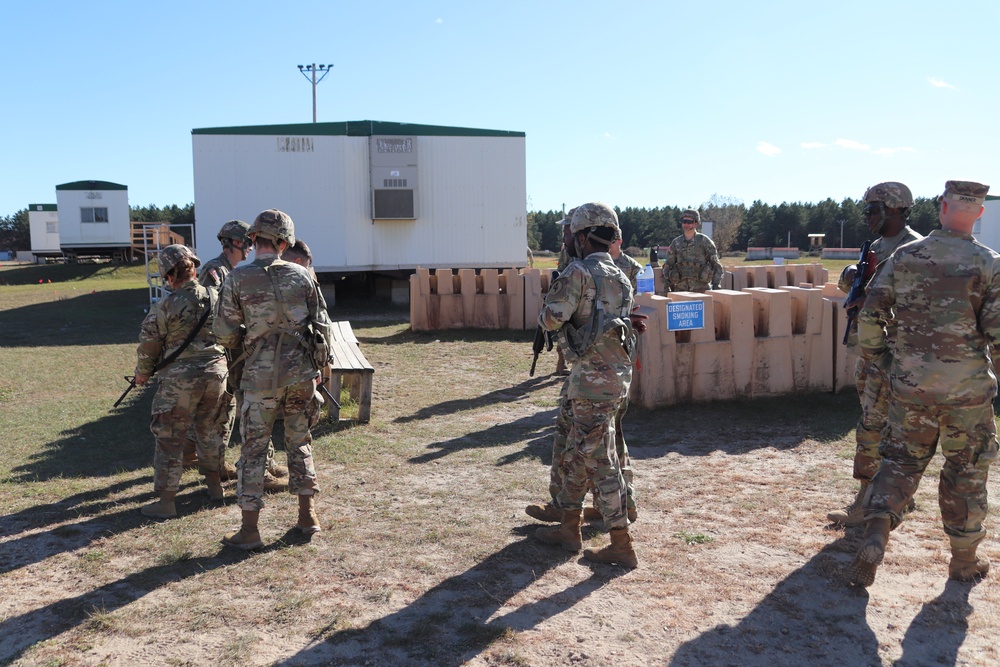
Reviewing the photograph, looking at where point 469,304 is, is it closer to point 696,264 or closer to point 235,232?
point 696,264

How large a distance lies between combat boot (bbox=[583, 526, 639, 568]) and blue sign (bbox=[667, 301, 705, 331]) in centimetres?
388

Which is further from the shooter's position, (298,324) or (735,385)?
(735,385)

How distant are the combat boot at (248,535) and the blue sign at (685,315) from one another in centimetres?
466

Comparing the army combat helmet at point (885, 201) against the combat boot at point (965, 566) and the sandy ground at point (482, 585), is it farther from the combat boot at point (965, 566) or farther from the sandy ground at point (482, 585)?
the combat boot at point (965, 566)

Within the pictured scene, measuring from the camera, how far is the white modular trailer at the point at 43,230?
43250 millimetres

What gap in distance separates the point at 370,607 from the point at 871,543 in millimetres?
2508

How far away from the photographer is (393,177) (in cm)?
1833

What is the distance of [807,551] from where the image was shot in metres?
4.49

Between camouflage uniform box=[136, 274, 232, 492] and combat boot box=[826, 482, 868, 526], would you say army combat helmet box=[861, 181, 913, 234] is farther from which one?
camouflage uniform box=[136, 274, 232, 492]

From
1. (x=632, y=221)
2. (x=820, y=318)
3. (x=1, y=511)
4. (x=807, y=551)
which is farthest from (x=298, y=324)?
(x=632, y=221)

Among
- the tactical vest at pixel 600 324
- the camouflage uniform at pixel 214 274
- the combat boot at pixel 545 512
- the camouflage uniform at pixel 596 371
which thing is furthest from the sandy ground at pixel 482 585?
the camouflage uniform at pixel 214 274

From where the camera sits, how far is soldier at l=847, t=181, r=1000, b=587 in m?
3.82

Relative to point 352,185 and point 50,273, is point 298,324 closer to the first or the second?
point 352,185

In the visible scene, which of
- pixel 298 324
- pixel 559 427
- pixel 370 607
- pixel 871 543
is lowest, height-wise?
pixel 370 607
